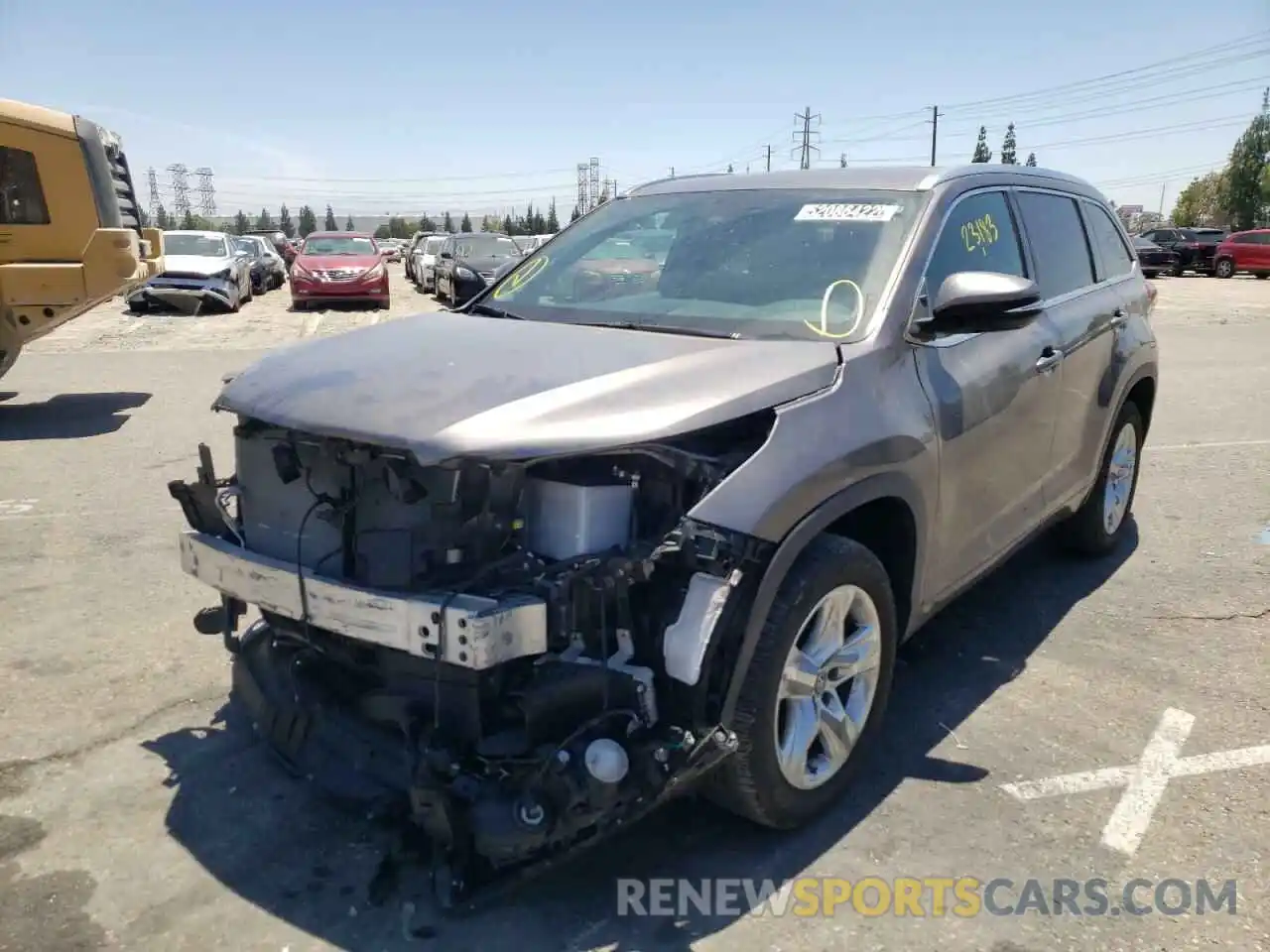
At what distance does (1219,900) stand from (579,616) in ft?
6.22

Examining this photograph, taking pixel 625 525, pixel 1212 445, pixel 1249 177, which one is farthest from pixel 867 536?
pixel 1249 177

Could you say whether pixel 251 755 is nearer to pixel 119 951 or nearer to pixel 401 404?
pixel 119 951

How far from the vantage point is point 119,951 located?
246cm

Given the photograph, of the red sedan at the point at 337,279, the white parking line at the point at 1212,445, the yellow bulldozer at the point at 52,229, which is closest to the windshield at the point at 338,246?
the red sedan at the point at 337,279

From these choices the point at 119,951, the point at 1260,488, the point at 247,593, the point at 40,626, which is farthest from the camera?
the point at 1260,488

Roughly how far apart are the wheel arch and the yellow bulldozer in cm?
913

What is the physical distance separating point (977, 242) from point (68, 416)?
8.67 metres

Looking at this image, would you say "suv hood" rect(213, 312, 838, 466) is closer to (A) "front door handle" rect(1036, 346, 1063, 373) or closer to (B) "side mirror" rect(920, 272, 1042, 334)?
(B) "side mirror" rect(920, 272, 1042, 334)

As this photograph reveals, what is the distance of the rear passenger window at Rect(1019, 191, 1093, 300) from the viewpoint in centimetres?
436

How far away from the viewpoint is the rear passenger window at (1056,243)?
436cm

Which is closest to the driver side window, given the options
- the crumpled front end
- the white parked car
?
the crumpled front end

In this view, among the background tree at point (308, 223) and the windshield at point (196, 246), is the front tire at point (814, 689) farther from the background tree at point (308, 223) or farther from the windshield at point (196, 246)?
the background tree at point (308, 223)

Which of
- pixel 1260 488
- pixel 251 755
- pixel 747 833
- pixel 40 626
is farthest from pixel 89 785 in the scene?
pixel 1260 488

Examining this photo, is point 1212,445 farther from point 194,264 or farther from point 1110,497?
point 194,264
